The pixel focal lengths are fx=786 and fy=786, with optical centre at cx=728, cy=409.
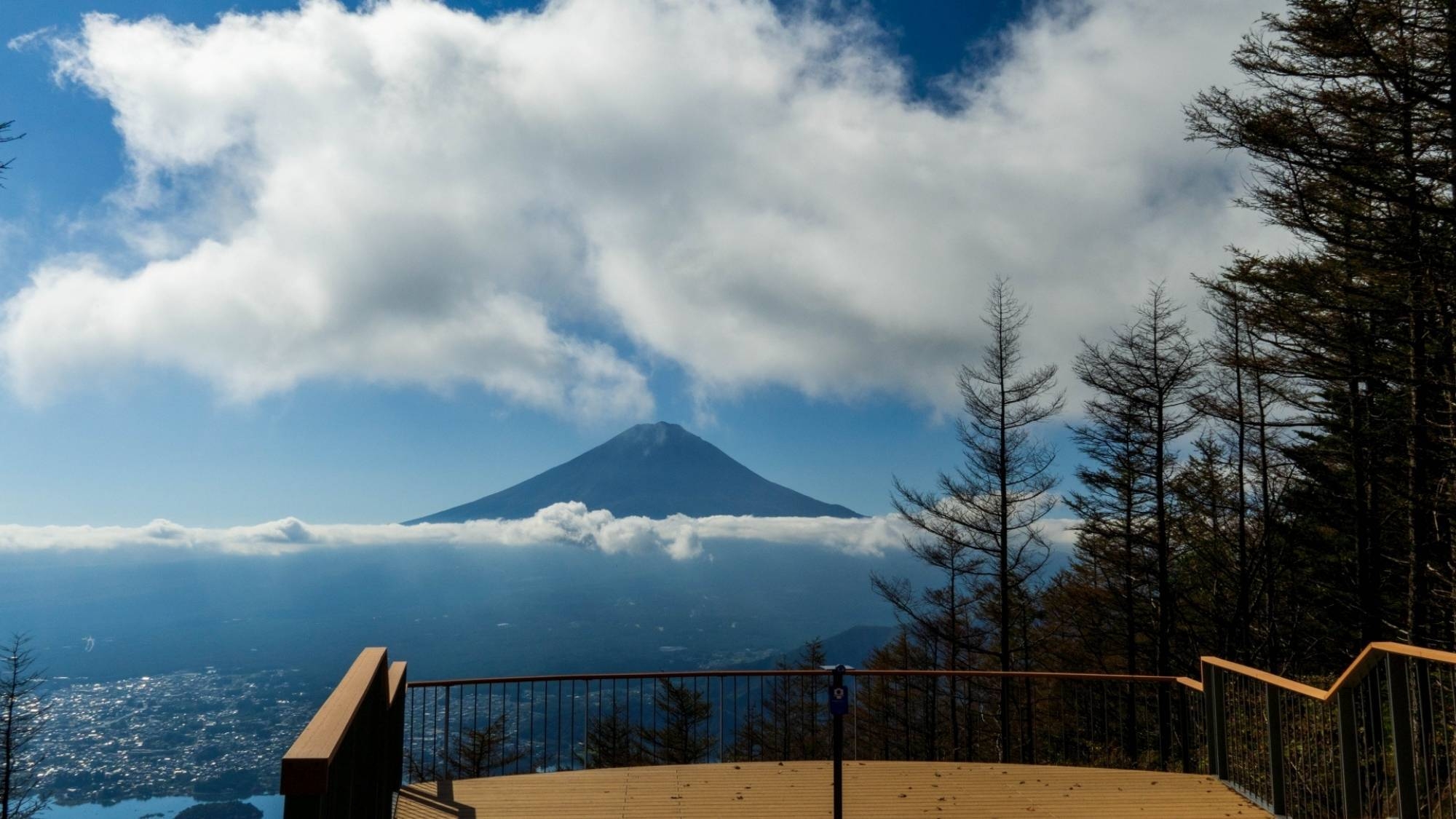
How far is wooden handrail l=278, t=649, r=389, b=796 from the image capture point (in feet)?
7.49

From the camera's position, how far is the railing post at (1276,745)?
611cm

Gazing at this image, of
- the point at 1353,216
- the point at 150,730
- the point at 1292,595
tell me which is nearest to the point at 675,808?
the point at 1353,216

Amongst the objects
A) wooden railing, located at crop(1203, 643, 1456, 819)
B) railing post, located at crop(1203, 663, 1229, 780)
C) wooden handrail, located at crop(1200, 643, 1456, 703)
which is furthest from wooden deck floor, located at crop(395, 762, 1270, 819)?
wooden handrail, located at crop(1200, 643, 1456, 703)

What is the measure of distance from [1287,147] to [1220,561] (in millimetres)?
12334

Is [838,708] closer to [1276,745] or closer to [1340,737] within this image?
[1340,737]

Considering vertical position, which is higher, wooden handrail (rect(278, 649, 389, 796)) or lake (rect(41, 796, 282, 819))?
wooden handrail (rect(278, 649, 389, 796))

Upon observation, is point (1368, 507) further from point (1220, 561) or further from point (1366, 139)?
point (1366, 139)

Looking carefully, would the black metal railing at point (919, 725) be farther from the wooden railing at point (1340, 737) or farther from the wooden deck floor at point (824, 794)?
the wooden railing at point (1340, 737)

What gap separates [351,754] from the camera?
3.30 meters

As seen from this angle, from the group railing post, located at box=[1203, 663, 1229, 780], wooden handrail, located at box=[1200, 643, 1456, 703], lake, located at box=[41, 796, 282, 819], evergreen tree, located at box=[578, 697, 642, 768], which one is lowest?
lake, located at box=[41, 796, 282, 819]

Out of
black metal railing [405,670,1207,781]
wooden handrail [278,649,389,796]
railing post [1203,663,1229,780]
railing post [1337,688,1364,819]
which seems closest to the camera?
wooden handrail [278,649,389,796]

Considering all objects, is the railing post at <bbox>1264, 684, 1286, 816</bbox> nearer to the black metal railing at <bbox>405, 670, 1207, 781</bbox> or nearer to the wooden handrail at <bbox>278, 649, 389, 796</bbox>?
the black metal railing at <bbox>405, 670, 1207, 781</bbox>

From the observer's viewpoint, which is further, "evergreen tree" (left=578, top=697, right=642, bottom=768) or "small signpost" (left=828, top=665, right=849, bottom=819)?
"evergreen tree" (left=578, top=697, right=642, bottom=768)

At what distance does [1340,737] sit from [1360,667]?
1.79 feet
